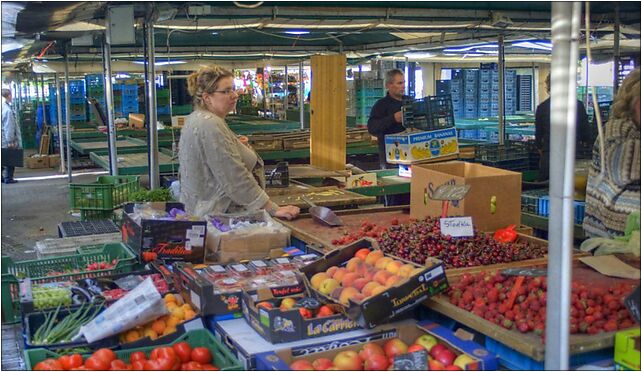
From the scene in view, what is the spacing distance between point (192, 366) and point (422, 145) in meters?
4.58

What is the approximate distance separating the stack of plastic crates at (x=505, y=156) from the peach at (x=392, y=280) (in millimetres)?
4764

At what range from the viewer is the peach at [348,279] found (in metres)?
3.11

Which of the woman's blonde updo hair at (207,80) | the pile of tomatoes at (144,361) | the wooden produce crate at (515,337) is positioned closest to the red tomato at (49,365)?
the pile of tomatoes at (144,361)

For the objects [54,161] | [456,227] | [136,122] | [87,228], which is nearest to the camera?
[456,227]

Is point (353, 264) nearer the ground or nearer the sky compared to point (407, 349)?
nearer the sky

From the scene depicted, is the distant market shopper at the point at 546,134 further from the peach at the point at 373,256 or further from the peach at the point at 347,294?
the peach at the point at 347,294

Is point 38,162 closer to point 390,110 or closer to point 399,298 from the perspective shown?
point 390,110

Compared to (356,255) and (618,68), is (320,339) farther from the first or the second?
(618,68)

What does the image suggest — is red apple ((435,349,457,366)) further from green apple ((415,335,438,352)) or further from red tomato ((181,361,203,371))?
red tomato ((181,361,203,371))

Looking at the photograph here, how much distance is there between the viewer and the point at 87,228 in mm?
5719

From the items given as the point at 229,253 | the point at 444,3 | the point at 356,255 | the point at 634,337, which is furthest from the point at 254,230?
the point at 444,3

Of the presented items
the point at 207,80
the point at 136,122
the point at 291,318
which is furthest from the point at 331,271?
the point at 136,122

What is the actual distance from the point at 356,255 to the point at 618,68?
13.4 feet

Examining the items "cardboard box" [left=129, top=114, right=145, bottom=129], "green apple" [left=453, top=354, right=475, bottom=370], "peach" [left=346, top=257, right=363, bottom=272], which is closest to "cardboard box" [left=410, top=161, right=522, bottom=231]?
"peach" [left=346, top=257, right=363, bottom=272]
